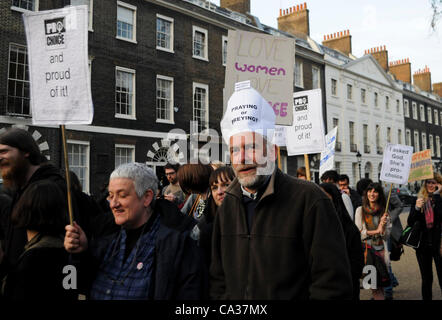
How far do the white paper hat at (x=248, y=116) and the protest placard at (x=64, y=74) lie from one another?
1.06 meters

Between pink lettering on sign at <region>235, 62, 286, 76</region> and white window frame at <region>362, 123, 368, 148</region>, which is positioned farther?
white window frame at <region>362, 123, 368, 148</region>

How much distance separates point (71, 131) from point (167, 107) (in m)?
5.46

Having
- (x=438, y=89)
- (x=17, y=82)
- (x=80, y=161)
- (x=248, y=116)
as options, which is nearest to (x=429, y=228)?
(x=248, y=116)

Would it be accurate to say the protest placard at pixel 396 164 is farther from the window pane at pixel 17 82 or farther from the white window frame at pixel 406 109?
the white window frame at pixel 406 109

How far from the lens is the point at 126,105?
18500 millimetres

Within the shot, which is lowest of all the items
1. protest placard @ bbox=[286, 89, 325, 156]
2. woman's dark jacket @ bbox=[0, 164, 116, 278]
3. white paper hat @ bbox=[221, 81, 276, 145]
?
Result: woman's dark jacket @ bbox=[0, 164, 116, 278]

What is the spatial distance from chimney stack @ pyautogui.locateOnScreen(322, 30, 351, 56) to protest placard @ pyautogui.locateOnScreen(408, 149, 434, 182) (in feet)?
110

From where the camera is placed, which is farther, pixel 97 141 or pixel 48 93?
pixel 97 141

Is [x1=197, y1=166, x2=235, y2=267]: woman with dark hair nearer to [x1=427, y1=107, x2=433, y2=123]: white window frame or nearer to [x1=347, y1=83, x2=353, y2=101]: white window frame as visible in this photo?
[x1=347, y1=83, x2=353, y2=101]: white window frame

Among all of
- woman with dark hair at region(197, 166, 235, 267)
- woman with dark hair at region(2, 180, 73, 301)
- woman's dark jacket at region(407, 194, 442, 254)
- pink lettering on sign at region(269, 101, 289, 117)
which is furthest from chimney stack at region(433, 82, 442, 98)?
woman with dark hair at region(2, 180, 73, 301)

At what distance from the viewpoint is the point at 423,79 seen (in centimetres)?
5359

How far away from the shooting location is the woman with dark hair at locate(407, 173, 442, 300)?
562cm
